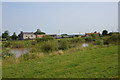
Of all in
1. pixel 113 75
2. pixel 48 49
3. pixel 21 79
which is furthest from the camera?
pixel 48 49

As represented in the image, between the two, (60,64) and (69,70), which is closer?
(69,70)

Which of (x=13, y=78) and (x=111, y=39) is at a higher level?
(x=111, y=39)

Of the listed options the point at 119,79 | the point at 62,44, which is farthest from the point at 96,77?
the point at 62,44

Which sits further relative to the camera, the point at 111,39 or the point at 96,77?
the point at 111,39

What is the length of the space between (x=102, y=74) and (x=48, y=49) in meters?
10.1

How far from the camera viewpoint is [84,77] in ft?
13.6

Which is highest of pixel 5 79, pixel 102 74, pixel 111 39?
pixel 111 39

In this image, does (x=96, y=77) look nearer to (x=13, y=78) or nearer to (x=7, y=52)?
(x=13, y=78)

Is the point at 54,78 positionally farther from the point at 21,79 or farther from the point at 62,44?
the point at 62,44

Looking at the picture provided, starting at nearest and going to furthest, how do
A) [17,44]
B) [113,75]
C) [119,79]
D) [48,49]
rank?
[119,79] → [113,75] → [48,49] → [17,44]

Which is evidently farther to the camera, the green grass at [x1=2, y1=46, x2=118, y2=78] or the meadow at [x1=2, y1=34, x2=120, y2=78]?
the meadow at [x1=2, y1=34, x2=120, y2=78]

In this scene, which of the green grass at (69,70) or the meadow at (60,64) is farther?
the meadow at (60,64)

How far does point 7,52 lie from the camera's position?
33.0 feet

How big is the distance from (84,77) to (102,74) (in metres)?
0.65
